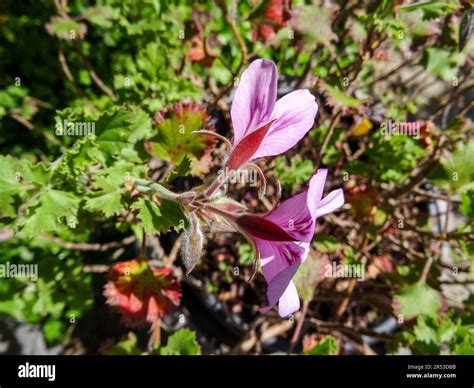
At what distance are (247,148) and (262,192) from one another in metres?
0.08

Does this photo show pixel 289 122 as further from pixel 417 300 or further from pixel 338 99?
pixel 417 300

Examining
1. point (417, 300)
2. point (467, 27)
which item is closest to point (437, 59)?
point (467, 27)

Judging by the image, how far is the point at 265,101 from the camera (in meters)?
0.60

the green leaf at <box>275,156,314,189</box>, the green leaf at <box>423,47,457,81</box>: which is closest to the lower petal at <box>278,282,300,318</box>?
the green leaf at <box>275,156,314,189</box>

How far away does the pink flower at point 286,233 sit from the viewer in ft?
1.77

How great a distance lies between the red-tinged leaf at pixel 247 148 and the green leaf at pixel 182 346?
60 cm

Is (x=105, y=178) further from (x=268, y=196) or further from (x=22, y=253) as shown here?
(x=22, y=253)

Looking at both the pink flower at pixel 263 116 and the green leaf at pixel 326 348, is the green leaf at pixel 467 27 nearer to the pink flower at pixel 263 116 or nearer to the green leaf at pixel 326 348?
the pink flower at pixel 263 116

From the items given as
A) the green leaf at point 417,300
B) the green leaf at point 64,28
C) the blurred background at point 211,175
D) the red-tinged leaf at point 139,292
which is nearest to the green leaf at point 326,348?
the blurred background at point 211,175

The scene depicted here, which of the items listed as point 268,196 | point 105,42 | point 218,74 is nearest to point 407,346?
point 268,196

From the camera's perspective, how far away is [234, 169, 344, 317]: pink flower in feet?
1.77

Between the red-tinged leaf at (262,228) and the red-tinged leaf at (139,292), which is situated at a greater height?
the red-tinged leaf at (262,228)

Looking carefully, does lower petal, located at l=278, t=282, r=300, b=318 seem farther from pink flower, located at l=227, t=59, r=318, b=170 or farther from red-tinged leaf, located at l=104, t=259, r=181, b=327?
red-tinged leaf, located at l=104, t=259, r=181, b=327
